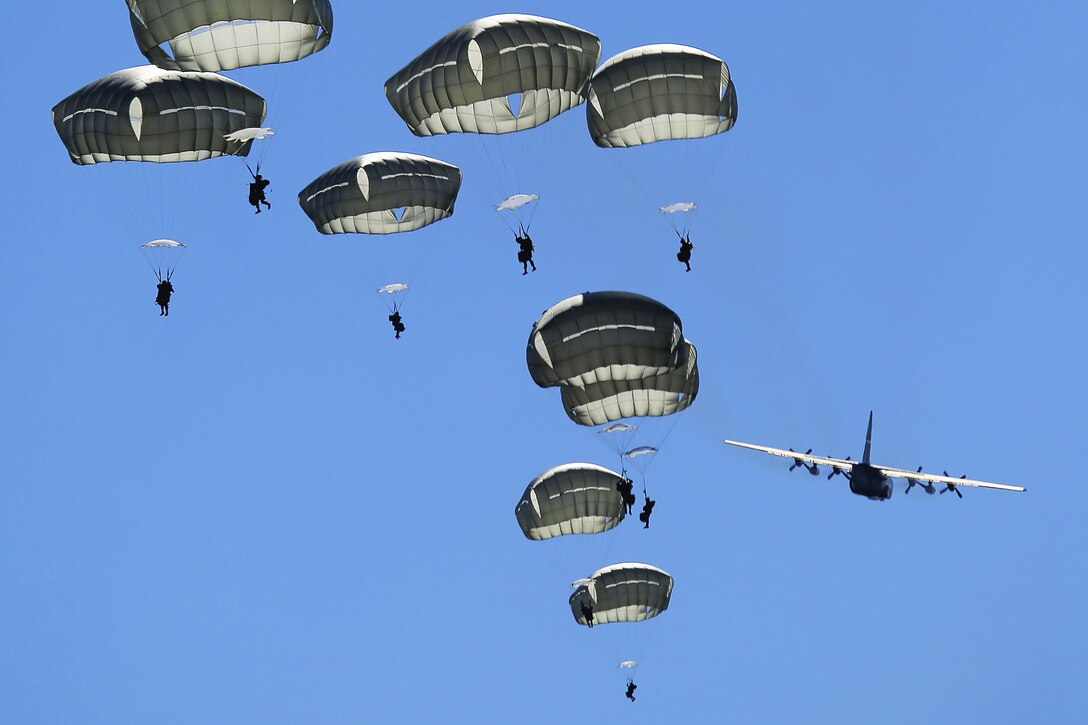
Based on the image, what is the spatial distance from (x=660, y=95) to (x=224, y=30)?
12.6 metres

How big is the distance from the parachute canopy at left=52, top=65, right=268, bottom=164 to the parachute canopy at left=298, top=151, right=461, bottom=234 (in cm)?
564

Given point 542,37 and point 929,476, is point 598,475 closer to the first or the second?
point 542,37

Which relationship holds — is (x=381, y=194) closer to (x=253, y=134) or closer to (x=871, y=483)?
(x=253, y=134)

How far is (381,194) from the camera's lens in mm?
57500

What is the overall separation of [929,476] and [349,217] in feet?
122

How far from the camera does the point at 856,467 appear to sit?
3108 inches

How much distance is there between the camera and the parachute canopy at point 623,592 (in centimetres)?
→ 6197

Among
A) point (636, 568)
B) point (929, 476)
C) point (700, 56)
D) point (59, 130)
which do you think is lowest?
point (636, 568)

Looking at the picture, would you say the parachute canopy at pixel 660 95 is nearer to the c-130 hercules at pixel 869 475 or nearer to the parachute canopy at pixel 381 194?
the parachute canopy at pixel 381 194

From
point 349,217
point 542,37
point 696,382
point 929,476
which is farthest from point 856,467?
point 542,37

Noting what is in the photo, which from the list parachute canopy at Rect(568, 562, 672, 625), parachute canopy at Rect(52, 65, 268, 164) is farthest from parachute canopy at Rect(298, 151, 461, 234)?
parachute canopy at Rect(568, 562, 672, 625)

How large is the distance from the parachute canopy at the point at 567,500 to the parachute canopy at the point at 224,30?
58.4 feet

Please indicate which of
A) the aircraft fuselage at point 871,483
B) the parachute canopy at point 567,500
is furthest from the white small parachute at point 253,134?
the aircraft fuselage at point 871,483

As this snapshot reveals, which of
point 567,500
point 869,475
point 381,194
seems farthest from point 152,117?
point 869,475
